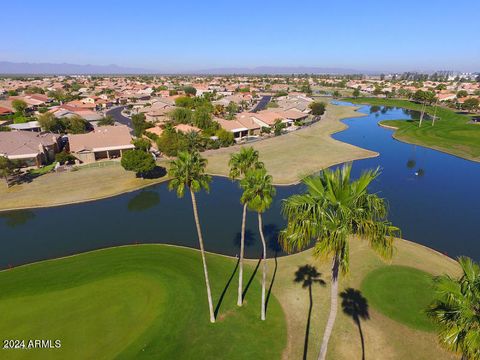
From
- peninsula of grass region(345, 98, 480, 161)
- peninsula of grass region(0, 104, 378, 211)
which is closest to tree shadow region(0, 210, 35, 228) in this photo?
peninsula of grass region(0, 104, 378, 211)

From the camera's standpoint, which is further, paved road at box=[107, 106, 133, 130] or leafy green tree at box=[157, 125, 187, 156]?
paved road at box=[107, 106, 133, 130]

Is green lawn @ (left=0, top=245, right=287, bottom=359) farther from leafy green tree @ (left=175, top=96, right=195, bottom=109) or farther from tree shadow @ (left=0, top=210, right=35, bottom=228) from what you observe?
leafy green tree @ (left=175, top=96, right=195, bottom=109)

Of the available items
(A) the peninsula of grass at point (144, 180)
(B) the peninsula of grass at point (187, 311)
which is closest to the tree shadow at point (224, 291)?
(B) the peninsula of grass at point (187, 311)

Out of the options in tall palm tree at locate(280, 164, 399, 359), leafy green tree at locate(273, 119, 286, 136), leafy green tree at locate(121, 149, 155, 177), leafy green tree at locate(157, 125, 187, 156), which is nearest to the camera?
tall palm tree at locate(280, 164, 399, 359)

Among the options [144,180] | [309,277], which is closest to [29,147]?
[144,180]

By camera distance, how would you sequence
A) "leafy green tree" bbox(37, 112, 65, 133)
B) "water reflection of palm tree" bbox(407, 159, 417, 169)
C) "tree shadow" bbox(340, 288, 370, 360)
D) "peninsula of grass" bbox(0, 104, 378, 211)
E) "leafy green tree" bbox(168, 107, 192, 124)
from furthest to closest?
"leafy green tree" bbox(168, 107, 192, 124) → "leafy green tree" bbox(37, 112, 65, 133) → "water reflection of palm tree" bbox(407, 159, 417, 169) → "peninsula of grass" bbox(0, 104, 378, 211) → "tree shadow" bbox(340, 288, 370, 360)

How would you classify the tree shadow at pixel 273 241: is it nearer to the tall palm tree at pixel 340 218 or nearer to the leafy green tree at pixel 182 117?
the tall palm tree at pixel 340 218

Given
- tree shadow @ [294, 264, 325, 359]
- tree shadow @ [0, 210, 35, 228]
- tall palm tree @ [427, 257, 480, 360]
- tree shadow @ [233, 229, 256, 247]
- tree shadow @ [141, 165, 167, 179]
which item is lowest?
tree shadow @ [0, 210, 35, 228]
